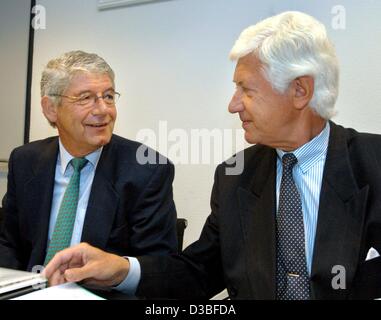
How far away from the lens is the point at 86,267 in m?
0.92

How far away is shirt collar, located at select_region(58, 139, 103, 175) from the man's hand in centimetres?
52

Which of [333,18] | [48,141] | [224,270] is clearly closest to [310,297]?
[224,270]

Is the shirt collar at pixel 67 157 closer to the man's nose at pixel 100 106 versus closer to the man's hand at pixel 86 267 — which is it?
the man's nose at pixel 100 106

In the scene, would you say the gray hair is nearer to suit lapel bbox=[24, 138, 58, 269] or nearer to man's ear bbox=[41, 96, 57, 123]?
man's ear bbox=[41, 96, 57, 123]

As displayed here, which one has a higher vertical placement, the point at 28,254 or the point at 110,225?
the point at 110,225

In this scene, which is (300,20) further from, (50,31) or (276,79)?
(50,31)

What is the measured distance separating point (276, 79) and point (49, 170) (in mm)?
882

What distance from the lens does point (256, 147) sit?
128 centimetres

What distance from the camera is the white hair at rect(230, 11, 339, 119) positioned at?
3.43 ft

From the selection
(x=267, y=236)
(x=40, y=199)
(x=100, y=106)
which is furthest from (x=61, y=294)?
(x=100, y=106)

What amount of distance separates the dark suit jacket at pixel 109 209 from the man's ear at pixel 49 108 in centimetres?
16

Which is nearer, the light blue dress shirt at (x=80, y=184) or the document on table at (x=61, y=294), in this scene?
the document on table at (x=61, y=294)

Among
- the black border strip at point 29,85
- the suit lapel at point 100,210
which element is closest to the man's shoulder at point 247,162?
the suit lapel at point 100,210

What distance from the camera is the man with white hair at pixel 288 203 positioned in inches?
38.6
